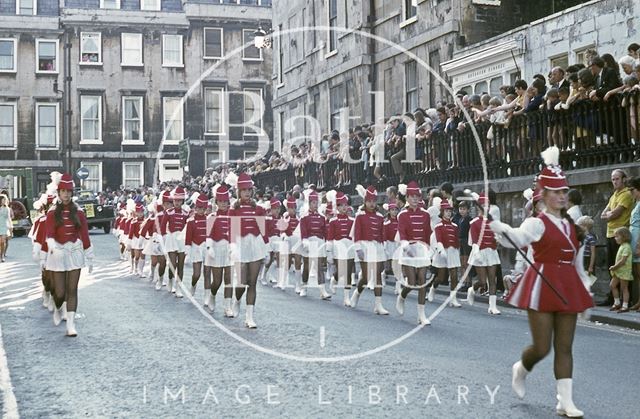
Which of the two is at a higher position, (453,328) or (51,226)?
(51,226)

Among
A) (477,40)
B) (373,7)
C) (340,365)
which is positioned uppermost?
(373,7)

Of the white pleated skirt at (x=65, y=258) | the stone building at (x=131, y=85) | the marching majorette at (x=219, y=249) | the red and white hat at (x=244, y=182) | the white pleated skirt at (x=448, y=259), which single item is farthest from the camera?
the stone building at (x=131, y=85)

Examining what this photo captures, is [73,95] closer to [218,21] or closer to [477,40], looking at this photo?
[218,21]

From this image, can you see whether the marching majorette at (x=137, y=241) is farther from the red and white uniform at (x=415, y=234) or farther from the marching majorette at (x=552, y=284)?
the marching majorette at (x=552, y=284)

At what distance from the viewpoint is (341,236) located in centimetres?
1688

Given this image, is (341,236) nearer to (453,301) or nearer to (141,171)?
(453,301)

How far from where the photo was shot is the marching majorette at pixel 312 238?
1794cm

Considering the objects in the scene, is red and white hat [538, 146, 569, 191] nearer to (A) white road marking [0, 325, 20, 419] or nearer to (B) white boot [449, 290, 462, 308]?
(A) white road marking [0, 325, 20, 419]

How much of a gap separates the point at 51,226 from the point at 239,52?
41.6m

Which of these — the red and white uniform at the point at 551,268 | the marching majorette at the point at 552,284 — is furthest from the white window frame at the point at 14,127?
the red and white uniform at the point at 551,268

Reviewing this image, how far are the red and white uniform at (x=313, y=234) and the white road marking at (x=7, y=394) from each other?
8905 mm

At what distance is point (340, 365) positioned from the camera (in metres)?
9.07

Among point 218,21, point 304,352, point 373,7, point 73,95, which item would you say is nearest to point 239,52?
point 218,21

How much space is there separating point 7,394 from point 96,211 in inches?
1251
